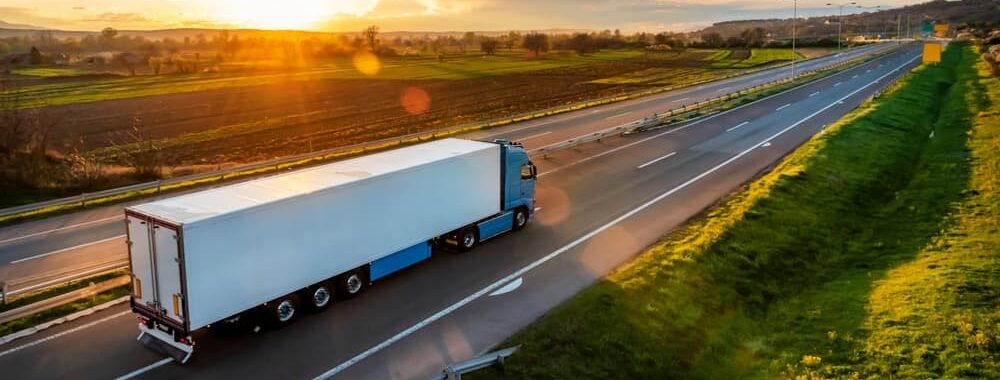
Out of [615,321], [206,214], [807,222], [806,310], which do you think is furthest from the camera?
[807,222]

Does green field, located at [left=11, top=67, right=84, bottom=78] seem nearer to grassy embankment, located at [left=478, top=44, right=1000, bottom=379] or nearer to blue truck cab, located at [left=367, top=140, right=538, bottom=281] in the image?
blue truck cab, located at [left=367, top=140, right=538, bottom=281]

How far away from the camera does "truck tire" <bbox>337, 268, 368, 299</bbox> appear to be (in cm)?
1568

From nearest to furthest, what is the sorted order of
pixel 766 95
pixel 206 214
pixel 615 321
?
1. pixel 206 214
2. pixel 615 321
3. pixel 766 95

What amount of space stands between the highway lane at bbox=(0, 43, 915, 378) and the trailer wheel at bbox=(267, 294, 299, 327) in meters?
0.28

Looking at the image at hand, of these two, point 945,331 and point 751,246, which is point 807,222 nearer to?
point 751,246

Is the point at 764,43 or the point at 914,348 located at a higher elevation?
the point at 764,43

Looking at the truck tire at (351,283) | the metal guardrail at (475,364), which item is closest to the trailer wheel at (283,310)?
the truck tire at (351,283)

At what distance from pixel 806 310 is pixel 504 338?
7.51 metres

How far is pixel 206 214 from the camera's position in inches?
499

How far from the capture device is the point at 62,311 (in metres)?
15.4

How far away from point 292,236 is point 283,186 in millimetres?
1371

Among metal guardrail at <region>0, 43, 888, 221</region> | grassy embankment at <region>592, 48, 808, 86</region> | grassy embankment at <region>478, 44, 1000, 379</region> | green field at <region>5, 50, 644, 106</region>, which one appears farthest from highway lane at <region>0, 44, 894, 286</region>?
grassy embankment at <region>592, 48, 808, 86</region>

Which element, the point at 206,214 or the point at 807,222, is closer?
the point at 206,214

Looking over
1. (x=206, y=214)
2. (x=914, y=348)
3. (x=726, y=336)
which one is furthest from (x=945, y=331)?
(x=206, y=214)
